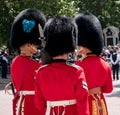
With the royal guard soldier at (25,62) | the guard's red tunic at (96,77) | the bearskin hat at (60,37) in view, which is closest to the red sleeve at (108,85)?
the guard's red tunic at (96,77)

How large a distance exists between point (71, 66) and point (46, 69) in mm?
246

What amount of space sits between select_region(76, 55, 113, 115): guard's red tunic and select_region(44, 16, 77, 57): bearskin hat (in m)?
0.49

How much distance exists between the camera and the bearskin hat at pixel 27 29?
5.42 meters

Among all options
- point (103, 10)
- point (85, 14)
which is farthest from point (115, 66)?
point (103, 10)

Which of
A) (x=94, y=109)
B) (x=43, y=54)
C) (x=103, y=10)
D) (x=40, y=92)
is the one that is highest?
(x=43, y=54)

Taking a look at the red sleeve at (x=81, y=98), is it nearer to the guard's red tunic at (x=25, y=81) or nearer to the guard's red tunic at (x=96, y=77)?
the guard's red tunic at (x=96, y=77)

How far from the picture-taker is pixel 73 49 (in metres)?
4.68

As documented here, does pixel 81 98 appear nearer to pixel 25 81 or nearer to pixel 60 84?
pixel 60 84

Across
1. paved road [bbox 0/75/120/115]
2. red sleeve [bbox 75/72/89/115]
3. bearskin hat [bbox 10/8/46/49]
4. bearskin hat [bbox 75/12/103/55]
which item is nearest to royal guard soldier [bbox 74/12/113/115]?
bearskin hat [bbox 75/12/103/55]

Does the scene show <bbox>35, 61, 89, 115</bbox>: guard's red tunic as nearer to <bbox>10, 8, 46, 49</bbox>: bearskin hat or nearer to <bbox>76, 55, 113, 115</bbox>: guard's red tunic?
<bbox>76, 55, 113, 115</bbox>: guard's red tunic

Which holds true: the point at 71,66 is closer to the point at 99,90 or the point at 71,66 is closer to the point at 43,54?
the point at 43,54

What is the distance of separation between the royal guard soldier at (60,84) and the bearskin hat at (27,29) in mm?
859

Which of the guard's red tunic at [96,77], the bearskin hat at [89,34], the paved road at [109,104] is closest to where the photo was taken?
the guard's red tunic at [96,77]

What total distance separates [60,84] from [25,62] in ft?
2.69
